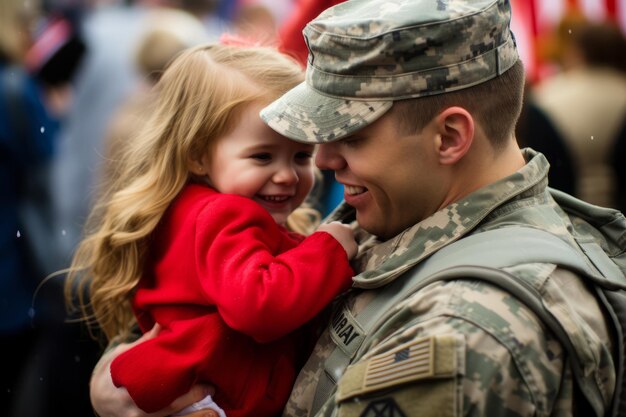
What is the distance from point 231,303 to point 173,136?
69 centimetres

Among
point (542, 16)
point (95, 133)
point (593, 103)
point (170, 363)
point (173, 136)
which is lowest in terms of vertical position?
point (542, 16)

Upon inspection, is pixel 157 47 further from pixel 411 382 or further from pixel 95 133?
pixel 411 382

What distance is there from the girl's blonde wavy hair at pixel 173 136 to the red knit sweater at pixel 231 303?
0.11 m

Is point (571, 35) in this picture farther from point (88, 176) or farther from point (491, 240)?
point (491, 240)

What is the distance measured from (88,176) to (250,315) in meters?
3.16

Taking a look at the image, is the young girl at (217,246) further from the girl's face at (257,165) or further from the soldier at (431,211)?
→ the soldier at (431,211)

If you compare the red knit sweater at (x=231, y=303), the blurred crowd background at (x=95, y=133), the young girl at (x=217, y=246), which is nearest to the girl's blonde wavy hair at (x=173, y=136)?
the young girl at (x=217, y=246)

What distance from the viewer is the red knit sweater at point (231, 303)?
2391 mm

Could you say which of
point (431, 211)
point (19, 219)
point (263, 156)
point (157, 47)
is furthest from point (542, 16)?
point (431, 211)

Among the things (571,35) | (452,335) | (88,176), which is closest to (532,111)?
(571,35)

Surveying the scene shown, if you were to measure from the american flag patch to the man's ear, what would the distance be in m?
0.56

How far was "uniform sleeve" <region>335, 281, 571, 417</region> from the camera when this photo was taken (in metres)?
1.92

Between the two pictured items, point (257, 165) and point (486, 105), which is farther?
point (257, 165)

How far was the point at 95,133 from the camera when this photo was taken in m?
5.63
